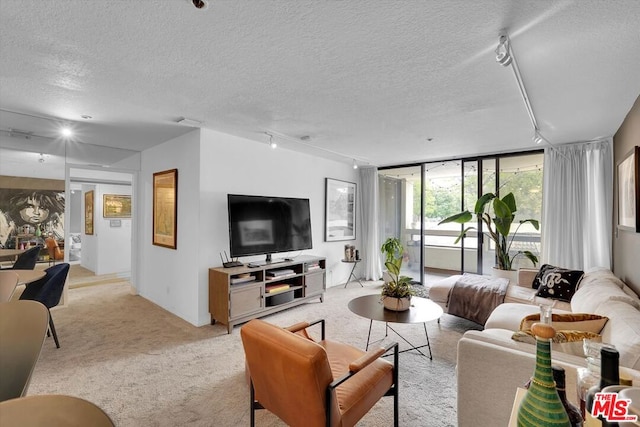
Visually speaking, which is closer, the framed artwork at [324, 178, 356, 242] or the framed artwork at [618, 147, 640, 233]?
the framed artwork at [618, 147, 640, 233]

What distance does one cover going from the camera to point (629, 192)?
2.80 metres

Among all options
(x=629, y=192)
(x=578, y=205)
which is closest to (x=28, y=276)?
(x=629, y=192)

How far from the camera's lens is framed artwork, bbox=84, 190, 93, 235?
6.86 meters

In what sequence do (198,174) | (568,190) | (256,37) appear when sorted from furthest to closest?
(568,190) → (198,174) → (256,37)

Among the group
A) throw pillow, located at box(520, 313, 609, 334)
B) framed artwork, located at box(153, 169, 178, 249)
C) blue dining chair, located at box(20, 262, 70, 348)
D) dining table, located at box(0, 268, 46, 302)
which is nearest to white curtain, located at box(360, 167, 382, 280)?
framed artwork, located at box(153, 169, 178, 249)

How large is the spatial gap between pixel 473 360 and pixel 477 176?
4.17 m

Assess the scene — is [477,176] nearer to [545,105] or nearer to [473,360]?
[545,105]

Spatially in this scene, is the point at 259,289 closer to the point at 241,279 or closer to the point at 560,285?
the point at 241,279

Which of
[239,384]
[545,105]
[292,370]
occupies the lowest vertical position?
[239,384]

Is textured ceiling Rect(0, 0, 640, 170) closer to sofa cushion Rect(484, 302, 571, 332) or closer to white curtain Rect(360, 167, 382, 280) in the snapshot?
sofa cushion Rect(484, 302, 571, 332)

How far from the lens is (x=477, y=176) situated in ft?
16.8

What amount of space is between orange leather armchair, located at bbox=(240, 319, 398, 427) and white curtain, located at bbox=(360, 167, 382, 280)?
444 cm

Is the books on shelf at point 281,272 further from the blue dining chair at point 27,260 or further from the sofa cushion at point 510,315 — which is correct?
the blue dining chair at point 27,260

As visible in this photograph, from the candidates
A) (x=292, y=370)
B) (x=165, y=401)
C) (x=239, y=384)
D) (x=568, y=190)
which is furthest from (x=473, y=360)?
(x=568, y=190)
